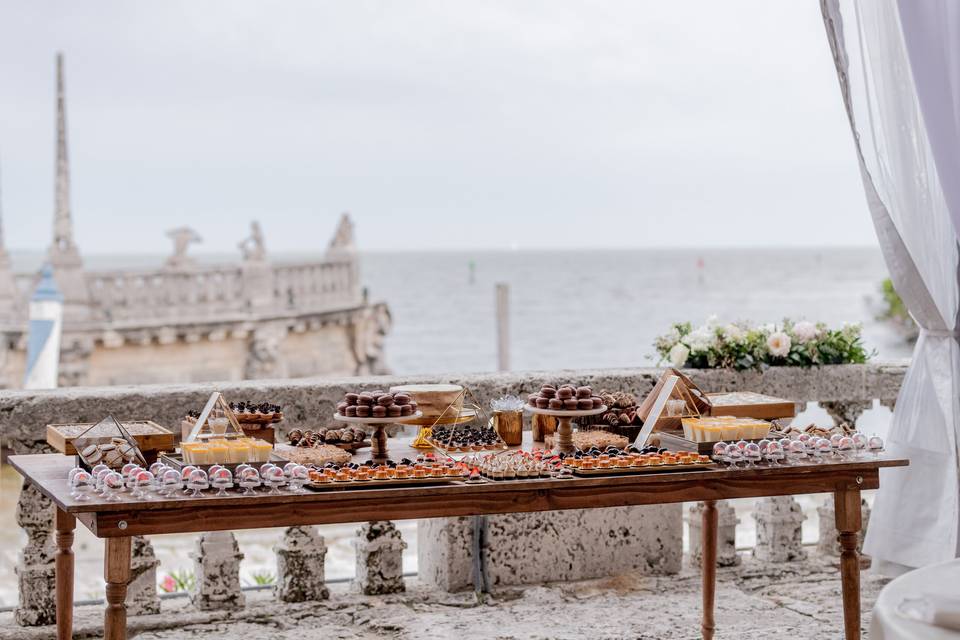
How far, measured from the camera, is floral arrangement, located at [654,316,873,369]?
197 inches

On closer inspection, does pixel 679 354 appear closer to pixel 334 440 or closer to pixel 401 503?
pixel 334 440

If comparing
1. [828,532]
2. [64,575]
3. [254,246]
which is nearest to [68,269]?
[254,246]

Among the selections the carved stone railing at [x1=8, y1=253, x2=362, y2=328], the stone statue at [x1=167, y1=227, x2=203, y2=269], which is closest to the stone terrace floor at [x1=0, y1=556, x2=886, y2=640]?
the carved stone railing at [x1=8, y1=253, x2=362, y2=328]

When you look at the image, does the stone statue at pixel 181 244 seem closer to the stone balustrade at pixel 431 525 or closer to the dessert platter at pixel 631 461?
the stone balustrade at pixel 431 525

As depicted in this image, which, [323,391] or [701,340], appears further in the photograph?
[701,340]

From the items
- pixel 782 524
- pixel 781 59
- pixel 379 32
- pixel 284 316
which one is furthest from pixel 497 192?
pixel 782 524

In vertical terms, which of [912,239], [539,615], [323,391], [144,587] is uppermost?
[912,239]

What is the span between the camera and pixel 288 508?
311 cm

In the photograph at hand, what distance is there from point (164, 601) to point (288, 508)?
1.86 m

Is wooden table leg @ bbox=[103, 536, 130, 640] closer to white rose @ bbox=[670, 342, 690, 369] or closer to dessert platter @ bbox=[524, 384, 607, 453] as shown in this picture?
dessert platter @ bbox=[524, 384, 607, 453]

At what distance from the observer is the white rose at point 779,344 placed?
4.96 meters

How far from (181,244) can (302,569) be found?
17.6 m

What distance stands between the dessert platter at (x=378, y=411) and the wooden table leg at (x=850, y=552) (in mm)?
1259

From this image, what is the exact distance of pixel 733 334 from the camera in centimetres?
502
